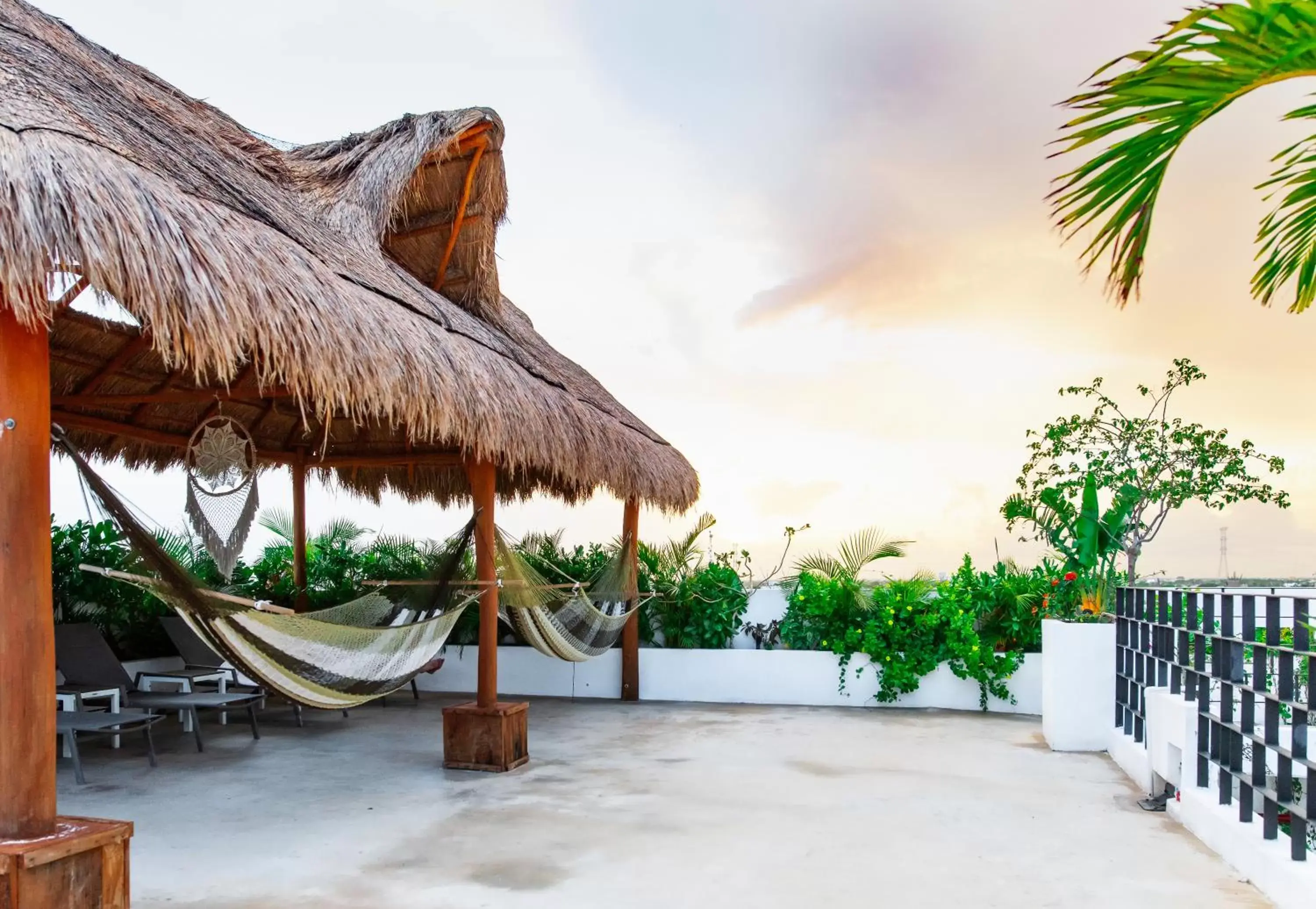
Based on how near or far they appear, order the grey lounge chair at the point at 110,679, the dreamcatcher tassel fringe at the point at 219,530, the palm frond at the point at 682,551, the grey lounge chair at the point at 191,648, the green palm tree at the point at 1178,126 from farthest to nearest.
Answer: the palm frond at the point at 682,551 < the grey lounge chair at the point at 191,648 < the dreamcatcher tassel fringe at the point at 219,530 < the grey lounge chair at the point at 110,679 < the green palm tree at the point at 1178,126

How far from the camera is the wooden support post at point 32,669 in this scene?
2275 millimetres

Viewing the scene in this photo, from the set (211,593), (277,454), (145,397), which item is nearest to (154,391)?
(145,397)

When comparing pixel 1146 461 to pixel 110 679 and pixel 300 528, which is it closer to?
pixel 300 528

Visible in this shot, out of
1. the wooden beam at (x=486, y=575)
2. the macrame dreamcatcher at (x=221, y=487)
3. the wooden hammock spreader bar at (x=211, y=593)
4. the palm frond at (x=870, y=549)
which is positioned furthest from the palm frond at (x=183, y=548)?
the palm frond at (x=870, y=549)

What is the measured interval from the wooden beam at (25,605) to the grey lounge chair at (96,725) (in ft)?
6.85

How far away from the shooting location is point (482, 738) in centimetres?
445

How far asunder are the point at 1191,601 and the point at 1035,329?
4803mm

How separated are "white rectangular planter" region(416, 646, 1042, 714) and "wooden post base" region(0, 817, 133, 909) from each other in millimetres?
4589

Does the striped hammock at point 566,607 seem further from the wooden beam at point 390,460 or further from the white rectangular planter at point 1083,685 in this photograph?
the white rectangular planter at point 1083,685

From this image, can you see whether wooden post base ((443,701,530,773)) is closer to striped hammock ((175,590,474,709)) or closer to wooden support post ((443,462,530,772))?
wooden support post ((443,462,530,772))

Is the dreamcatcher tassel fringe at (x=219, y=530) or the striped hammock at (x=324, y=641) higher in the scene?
the dreamcatcher tassel fringe at (x=219, y=530)

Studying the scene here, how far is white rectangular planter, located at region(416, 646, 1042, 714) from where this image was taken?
6.34 m

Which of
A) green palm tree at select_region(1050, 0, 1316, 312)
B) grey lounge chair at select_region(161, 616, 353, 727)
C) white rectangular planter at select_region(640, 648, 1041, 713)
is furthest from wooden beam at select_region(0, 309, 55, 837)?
white rectangular planter at select_region(640, 648, 1041, 713)

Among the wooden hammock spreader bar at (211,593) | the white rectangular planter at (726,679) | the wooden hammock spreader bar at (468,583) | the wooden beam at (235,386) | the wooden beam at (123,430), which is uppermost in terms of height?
the wooden beam at (235,386)
